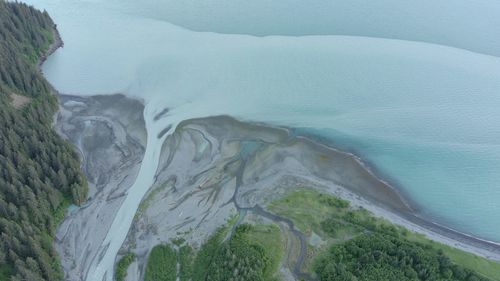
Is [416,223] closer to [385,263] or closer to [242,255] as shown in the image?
[385,263]

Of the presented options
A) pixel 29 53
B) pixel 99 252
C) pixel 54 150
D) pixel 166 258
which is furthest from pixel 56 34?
pixel 166 258

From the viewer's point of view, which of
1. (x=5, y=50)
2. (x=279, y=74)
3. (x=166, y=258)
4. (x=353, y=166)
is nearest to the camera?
(x=166, y=258)

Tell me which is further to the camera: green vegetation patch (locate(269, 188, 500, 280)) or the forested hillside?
green vegetation patch (locate(269, 188, 500, 280))

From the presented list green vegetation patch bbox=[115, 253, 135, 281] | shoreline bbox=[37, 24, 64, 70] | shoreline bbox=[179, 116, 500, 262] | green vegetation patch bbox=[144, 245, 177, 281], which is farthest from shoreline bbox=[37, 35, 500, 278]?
shoreline bbox=[37, 24, 64, 70]

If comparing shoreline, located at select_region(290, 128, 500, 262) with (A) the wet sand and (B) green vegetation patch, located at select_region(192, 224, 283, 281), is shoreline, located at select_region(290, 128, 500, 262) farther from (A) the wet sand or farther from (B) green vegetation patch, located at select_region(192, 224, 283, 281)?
(B) green vegetation patch, located at select_region(192, 224, 283, 281)

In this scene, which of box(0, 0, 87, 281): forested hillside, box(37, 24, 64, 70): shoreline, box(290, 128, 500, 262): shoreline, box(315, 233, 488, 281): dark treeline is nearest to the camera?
box(0, 0, 87, 281): forested hillside

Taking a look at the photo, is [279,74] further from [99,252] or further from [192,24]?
[99,252]

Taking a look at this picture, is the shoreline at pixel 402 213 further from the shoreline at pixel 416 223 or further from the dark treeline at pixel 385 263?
the dark treeline at pixel 385 263
